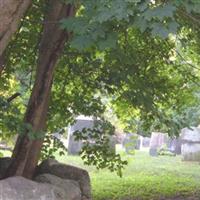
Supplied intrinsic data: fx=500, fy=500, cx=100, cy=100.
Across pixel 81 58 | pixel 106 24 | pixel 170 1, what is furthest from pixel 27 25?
pixel 170 1

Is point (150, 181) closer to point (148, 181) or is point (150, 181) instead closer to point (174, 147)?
point (148, 181)

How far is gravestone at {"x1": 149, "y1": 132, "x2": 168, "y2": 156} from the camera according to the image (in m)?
17.2

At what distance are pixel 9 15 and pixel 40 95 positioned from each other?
1906mm

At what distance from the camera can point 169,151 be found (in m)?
18.0

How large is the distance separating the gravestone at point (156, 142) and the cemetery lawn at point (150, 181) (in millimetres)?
1691

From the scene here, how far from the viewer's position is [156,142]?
17.6 m

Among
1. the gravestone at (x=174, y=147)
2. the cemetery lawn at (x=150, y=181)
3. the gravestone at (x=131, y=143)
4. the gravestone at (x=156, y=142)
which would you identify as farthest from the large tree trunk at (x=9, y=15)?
the gravestone at (x=174, y=147)

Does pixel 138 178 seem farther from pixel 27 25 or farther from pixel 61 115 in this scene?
pixel 27 25

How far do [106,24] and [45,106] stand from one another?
239 centimetres

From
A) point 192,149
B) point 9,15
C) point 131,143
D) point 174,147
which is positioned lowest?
point 131,143

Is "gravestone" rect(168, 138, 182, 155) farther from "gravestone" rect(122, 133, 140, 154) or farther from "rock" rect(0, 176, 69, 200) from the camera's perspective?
"rock" rect(0, 176, 69, 200)

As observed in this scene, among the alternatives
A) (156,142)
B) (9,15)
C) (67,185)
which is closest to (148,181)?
(67,185)

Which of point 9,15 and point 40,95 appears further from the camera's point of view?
point 40,95

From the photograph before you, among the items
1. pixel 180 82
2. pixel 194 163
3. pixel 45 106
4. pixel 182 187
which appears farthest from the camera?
pixel 194 163
